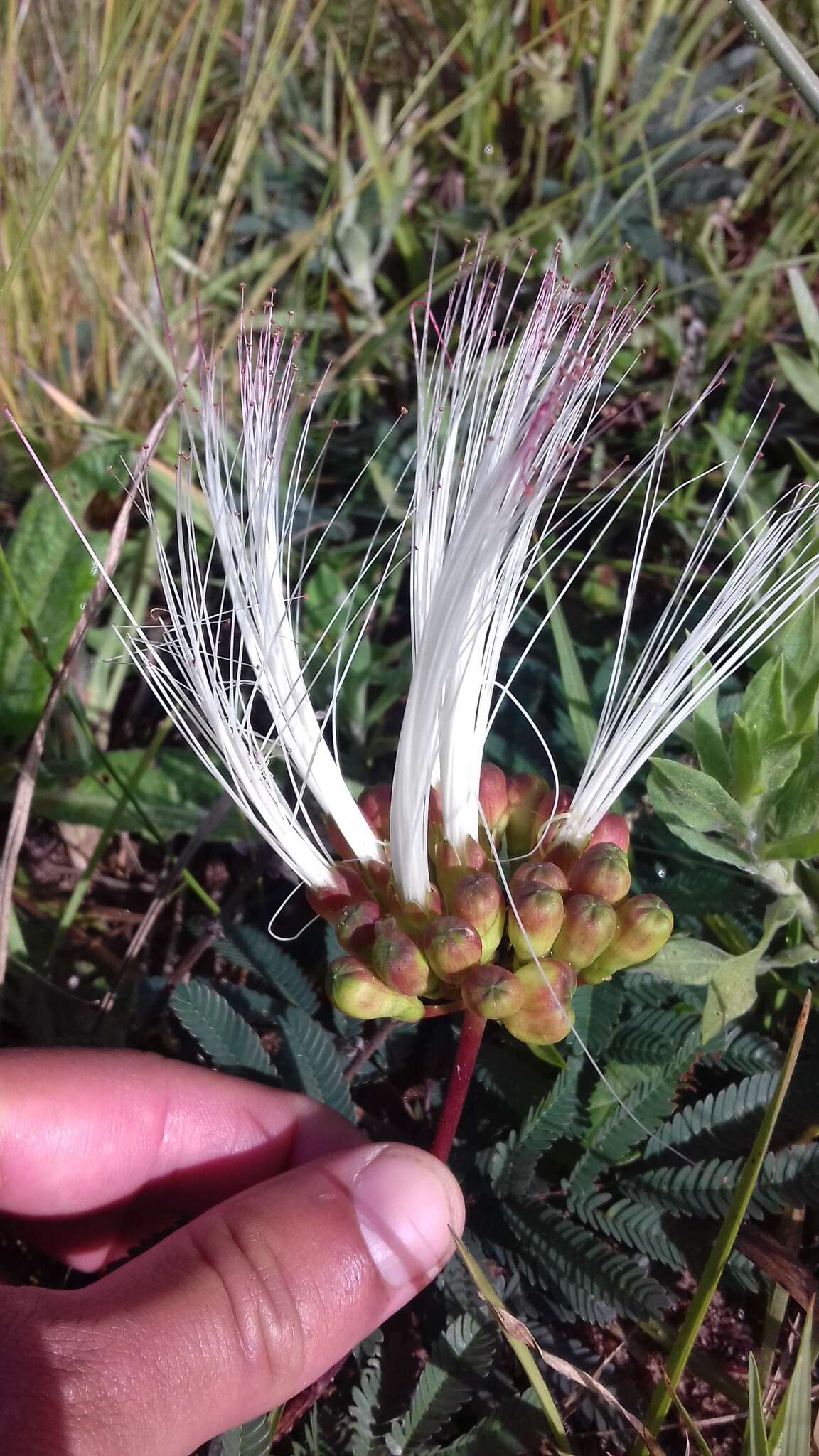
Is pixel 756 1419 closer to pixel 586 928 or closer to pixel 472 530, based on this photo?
pixel 586 928

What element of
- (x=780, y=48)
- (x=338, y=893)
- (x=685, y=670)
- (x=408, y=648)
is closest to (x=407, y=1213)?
(x=338, y=893)

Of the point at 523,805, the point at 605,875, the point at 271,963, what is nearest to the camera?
the point at 605,875

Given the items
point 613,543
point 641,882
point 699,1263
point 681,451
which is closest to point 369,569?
point 613,543

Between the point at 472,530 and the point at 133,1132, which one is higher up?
the point at 472,530

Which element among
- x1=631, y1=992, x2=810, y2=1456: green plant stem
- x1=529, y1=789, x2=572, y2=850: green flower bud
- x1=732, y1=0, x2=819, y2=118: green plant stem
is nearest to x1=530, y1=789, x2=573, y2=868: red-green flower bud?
x1=529, y1=789, x2=572, y2=850: green flower bud

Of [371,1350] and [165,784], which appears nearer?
[371,1350]

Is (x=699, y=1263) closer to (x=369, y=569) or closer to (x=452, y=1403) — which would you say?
(x=452, y=1403)

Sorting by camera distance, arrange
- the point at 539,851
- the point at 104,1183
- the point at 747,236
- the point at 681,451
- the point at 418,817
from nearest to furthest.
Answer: the point at 418,817, the point at 539,851, the point at 104,1183, the point at 681,451, the point at 747,236
